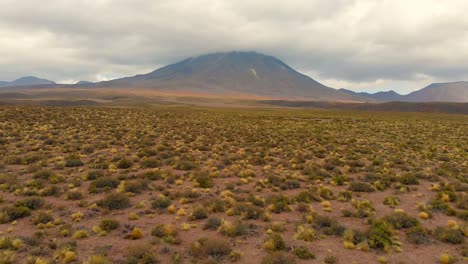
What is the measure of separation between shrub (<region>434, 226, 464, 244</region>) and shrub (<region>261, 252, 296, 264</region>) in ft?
18.8

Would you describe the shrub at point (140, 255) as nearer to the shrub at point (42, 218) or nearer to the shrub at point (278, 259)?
the shrub at point (278, 259)

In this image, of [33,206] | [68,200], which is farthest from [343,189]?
[33,206]

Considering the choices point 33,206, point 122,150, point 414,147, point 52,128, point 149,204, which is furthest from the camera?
point 52,128

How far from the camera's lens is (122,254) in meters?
10.4

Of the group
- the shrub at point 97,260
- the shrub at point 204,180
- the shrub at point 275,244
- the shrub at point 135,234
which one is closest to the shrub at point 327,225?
the shrub at point 275,244

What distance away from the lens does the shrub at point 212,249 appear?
1038 cm

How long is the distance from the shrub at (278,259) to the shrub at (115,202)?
7.53 metres

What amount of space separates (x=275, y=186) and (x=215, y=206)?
212 inches

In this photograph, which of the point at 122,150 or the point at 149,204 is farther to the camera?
the point at 122,150

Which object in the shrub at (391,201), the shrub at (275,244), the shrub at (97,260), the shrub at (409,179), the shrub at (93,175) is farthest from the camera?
the shrub at (409,179)

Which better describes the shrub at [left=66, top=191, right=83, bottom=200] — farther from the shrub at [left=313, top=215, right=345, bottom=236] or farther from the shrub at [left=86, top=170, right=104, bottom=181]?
the shrub at [left=313, top=215, right=345, bottom=236]

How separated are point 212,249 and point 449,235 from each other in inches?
322

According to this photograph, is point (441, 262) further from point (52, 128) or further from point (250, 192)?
point (52, 128)

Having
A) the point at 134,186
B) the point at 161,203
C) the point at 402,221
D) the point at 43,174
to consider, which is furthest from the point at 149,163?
the point at 402,221
